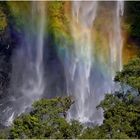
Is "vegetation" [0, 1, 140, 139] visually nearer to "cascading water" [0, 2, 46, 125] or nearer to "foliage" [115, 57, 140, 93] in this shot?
"foliage" [115, 57, 140, 93]

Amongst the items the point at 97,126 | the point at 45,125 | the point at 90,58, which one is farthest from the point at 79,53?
the point at 45,125

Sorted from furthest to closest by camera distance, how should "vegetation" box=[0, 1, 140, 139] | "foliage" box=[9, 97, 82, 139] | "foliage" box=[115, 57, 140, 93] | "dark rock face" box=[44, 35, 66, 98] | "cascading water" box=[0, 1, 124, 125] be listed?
→ "cascading water" box=[0, 1, 124, 125], "dark rock face" box=[44, 35, 66, 98], "foliage" box=[115, 57, 140, 93], "foliage" box=[9, 97, 82, 139], "vegetation" box=[0, 1, 140, 139]

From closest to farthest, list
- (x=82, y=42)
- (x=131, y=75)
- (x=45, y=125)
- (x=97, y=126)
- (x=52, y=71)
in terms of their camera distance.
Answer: (x=45, y=125) < (x=97, y=126) < (x=131, y=75) < (x=52, y=71) < (x=82, y=42)

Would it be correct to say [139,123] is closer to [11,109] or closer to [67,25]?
[11,109]

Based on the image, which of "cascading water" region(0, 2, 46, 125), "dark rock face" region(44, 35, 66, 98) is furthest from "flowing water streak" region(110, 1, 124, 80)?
"cascading water" region(0, 2, 46, 125)

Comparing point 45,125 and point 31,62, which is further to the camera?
point 31,62

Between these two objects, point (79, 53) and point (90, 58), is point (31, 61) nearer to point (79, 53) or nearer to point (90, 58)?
point (79, 53)
